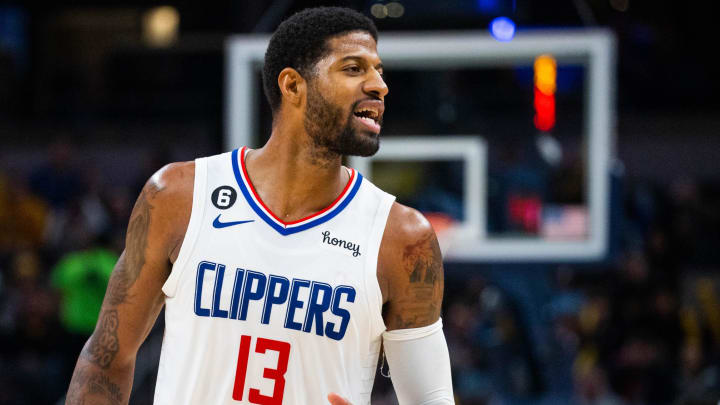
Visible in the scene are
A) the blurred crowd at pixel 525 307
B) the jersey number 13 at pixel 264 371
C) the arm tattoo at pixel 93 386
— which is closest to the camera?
the jersey number 13 at pixel 264 371

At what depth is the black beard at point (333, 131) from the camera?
2703 mm

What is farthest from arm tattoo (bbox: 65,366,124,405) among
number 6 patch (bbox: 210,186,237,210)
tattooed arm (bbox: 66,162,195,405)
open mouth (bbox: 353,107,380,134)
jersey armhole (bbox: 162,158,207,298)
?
open mouth (bbox: 353,107,380,134)

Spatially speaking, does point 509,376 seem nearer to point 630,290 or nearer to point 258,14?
point 630,290

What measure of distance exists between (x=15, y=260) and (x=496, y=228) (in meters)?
4.93

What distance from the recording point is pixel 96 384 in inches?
107

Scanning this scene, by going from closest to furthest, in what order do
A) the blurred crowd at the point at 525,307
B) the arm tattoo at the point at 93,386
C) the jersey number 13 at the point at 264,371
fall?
1. the jersey number 13 at the point at 264,371
2. the arm tattoo at the point at 93,386
3. the blurred crowd at the point at 525,307

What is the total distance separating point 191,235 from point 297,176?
345 millimetres

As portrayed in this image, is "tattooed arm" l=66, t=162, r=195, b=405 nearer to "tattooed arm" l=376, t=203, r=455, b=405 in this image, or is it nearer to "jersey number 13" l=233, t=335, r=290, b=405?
"jersey number 13" l=233, t=335, r=290, b=405

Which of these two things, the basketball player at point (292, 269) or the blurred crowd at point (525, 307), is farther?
the blurred crowd at point (525, 307)

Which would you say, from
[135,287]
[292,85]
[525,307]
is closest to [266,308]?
[135,287]

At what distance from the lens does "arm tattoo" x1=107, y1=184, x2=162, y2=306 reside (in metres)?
2.70

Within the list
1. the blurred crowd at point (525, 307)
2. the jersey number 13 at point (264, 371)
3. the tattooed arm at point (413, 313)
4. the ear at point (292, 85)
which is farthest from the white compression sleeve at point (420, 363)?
the blurred crowd at point (525, 307)

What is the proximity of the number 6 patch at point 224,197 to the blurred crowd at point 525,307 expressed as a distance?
4.62 metres

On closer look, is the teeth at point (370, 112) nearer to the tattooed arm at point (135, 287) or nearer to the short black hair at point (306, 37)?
the short black hair at point (306, 37)
